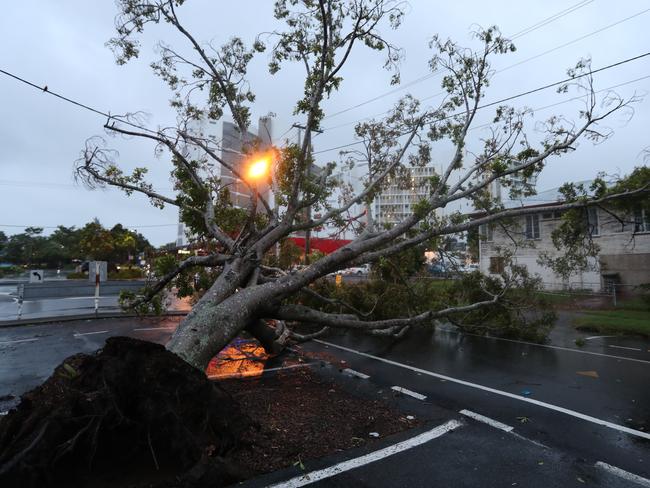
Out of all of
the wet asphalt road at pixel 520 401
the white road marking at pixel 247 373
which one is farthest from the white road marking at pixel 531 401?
the white road marking at pixel 247 373

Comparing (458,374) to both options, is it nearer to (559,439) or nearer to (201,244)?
(559,439)

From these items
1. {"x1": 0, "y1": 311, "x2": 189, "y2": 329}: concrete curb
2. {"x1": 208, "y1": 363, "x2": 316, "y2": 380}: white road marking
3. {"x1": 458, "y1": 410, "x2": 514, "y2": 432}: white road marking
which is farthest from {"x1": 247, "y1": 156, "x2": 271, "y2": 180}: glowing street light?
{"x1": 0, "y1": 311, "x2": 189, "y2": 329}: concrete curb

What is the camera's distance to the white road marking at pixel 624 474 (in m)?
3.52

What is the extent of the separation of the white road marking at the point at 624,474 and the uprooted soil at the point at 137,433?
2.24 m

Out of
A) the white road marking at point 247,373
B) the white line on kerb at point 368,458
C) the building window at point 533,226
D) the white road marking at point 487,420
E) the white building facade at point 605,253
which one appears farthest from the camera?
the building window at point 533,226

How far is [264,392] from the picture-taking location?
229 inches

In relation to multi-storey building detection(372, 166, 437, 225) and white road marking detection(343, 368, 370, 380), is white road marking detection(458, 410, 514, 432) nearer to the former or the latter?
white road marking detection(343, 368, 370, 380)

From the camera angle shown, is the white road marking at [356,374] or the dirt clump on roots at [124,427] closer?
the dirt clump on roots at [124,427]

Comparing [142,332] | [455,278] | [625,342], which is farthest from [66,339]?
[625,342]

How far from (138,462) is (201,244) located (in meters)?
6.09

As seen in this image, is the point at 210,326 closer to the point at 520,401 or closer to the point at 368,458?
the point at 368,458

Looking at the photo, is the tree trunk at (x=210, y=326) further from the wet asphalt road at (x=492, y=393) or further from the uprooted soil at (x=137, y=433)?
the wet asphalt road at (x=492, y=393)

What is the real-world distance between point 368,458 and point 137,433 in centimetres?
212

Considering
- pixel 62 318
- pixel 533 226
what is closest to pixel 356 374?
pixel 62 318
